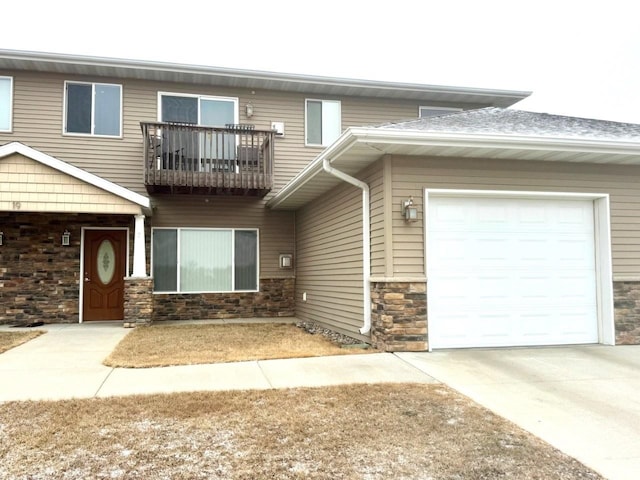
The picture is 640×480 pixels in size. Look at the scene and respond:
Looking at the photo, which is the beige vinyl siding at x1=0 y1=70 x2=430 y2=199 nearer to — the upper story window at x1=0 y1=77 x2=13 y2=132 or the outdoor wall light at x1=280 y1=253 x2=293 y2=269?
the upper story window at x1=0 y1=77 x2=13 y2=132

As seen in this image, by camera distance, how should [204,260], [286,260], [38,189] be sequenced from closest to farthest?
[38,189] < [204,260] < [286,260]

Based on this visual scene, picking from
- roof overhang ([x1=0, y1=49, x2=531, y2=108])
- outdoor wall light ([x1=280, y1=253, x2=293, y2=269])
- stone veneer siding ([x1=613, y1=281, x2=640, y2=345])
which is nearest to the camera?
stone veneer siding ([x1=613, y1=281, x2=640, y2=345])

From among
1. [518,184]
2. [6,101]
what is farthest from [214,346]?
[6,101]

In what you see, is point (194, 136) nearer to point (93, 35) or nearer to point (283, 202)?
point (283, 202)

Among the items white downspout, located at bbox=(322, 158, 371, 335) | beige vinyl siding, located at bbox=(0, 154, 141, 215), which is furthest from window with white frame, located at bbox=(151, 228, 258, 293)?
white downspout, located at bbox=(322, 158, 371, 335)

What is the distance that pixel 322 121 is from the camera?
41.6 ft

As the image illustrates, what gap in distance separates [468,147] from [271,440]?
4663 mm

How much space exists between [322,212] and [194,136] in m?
3.24

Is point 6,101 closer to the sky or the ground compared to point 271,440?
closer to the sky

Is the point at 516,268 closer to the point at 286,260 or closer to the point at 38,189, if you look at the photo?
the point at 286,260

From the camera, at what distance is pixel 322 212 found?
10219 millimetres

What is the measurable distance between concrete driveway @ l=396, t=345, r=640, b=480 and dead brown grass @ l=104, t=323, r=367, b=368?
1612 millimetres

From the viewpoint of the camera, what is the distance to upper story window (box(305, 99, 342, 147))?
1262 cm

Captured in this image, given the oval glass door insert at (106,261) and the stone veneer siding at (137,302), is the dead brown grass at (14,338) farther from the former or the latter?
the oval glass door insert at (106,261)
